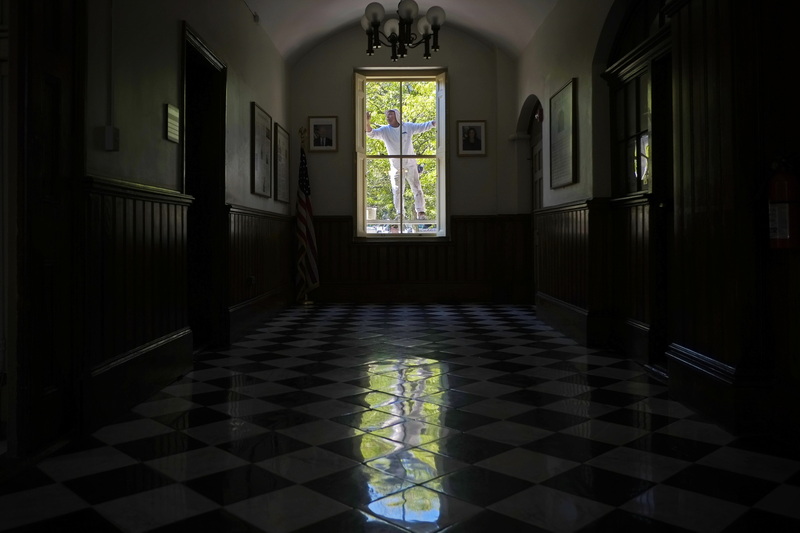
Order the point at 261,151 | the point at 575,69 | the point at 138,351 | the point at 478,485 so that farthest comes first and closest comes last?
the point at 261,151
the point at 575,69
the point at 138,351
the point at 478,485

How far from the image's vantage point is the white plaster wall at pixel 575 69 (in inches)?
208

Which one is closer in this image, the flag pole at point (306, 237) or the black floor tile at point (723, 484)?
the black floor tile at point (723, 484)

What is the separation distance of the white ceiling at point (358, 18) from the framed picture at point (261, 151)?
1.01m

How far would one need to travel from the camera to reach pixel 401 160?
367 inches

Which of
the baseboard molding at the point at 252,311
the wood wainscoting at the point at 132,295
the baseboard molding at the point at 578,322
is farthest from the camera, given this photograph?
the baseboard molding at the point at 252,311

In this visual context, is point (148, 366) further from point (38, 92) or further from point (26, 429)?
point (38, 92)

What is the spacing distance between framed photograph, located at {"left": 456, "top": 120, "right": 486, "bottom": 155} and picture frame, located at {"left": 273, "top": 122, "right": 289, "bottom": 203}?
2.36 m

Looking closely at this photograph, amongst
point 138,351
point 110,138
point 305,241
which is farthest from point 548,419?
point 305,241

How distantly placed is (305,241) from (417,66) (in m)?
2.88

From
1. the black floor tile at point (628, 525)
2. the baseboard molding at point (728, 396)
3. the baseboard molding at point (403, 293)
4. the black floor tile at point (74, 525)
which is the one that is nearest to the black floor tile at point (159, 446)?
the black floor tile at point (74, 525)


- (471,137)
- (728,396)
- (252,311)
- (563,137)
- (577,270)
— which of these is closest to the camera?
(728,396)

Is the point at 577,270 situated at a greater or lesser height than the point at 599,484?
greater

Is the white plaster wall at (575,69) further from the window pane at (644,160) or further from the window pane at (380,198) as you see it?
the window pane at (380,198)

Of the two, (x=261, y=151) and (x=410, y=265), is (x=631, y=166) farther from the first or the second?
(x=410, y=265)
